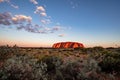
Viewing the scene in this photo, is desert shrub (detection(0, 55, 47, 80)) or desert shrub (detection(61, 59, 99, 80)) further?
desert shrub (detection(61, 59, 99, 80))

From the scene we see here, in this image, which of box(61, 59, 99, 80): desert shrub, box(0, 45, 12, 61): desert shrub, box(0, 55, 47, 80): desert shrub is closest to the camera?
box(0, 55, 47, 80): desert shrub

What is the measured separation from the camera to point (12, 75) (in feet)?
21.3

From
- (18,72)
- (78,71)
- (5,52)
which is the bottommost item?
(78,71)

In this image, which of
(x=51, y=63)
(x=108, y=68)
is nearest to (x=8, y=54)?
(x=51, y=63)

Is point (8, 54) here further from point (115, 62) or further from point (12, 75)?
point (115, 62)

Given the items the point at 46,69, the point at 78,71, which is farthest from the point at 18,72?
the point at 78,71

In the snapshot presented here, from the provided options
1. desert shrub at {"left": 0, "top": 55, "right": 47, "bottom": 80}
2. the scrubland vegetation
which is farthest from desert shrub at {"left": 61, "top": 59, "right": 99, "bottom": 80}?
desert shrub at {"left": 0, "top": 55, "right": 47, "bottom": 80}

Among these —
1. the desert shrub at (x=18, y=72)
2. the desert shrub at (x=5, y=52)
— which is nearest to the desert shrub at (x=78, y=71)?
the desert shrub at (x=18, y=72)

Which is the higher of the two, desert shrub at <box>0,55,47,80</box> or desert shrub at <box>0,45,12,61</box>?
desert shrub at <box>0,45,12,61</box>

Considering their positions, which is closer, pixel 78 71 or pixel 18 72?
pixel 18 72

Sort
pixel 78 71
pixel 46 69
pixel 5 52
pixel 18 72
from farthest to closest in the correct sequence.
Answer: pixel 5 52
pixel 78 71
pixel 46 69
pixel 18 72

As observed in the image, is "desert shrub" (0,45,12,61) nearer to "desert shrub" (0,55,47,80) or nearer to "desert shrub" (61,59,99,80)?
"desert shrub" (0,55,47,80)

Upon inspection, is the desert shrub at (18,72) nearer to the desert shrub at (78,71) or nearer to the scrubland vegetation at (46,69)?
the scrubland vegetation at (46,69)

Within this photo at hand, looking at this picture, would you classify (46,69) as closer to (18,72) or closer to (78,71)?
(18,72)
